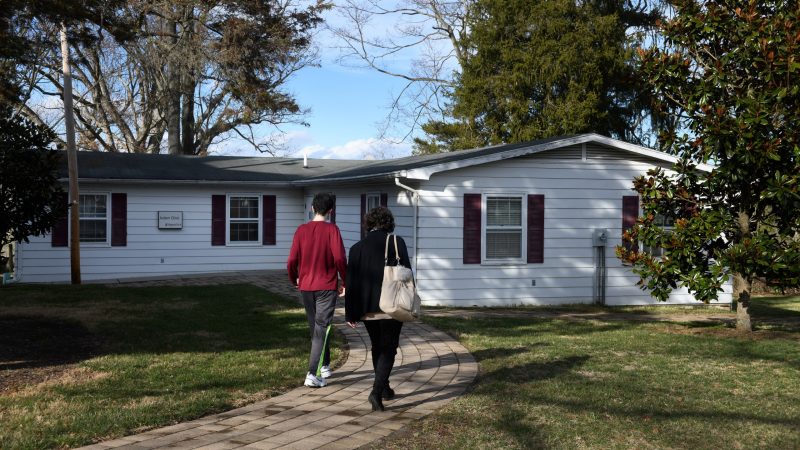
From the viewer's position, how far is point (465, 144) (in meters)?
28.7

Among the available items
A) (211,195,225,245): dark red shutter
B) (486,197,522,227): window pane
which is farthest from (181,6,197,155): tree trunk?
(486,197,522,227): window pane

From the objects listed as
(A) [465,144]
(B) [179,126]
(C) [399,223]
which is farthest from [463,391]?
(B) [179,126]

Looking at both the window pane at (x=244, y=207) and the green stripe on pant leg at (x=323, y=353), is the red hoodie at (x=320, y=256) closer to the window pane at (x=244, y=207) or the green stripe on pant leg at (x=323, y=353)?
the green stripe on pant leg at (x=323, y=353)

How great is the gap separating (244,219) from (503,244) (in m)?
8.57

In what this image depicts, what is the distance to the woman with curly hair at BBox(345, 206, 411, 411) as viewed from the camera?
20.3ft

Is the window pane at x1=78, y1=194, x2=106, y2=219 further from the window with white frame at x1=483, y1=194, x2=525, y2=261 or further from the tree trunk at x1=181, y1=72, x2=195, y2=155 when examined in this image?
the tree trunk at x1=181, y1=72, x2=195, y2=155

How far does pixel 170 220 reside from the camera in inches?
757

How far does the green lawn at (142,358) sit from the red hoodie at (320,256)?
106 cm

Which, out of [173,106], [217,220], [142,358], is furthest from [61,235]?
[173,106]

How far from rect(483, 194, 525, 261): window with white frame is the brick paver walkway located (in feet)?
17.9

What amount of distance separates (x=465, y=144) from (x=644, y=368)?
2116 centimetres

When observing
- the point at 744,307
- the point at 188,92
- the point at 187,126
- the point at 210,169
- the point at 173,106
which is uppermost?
the point at 188,92

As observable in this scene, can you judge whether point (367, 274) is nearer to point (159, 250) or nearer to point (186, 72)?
point (159, 250)

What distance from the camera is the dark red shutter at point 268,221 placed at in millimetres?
20406
